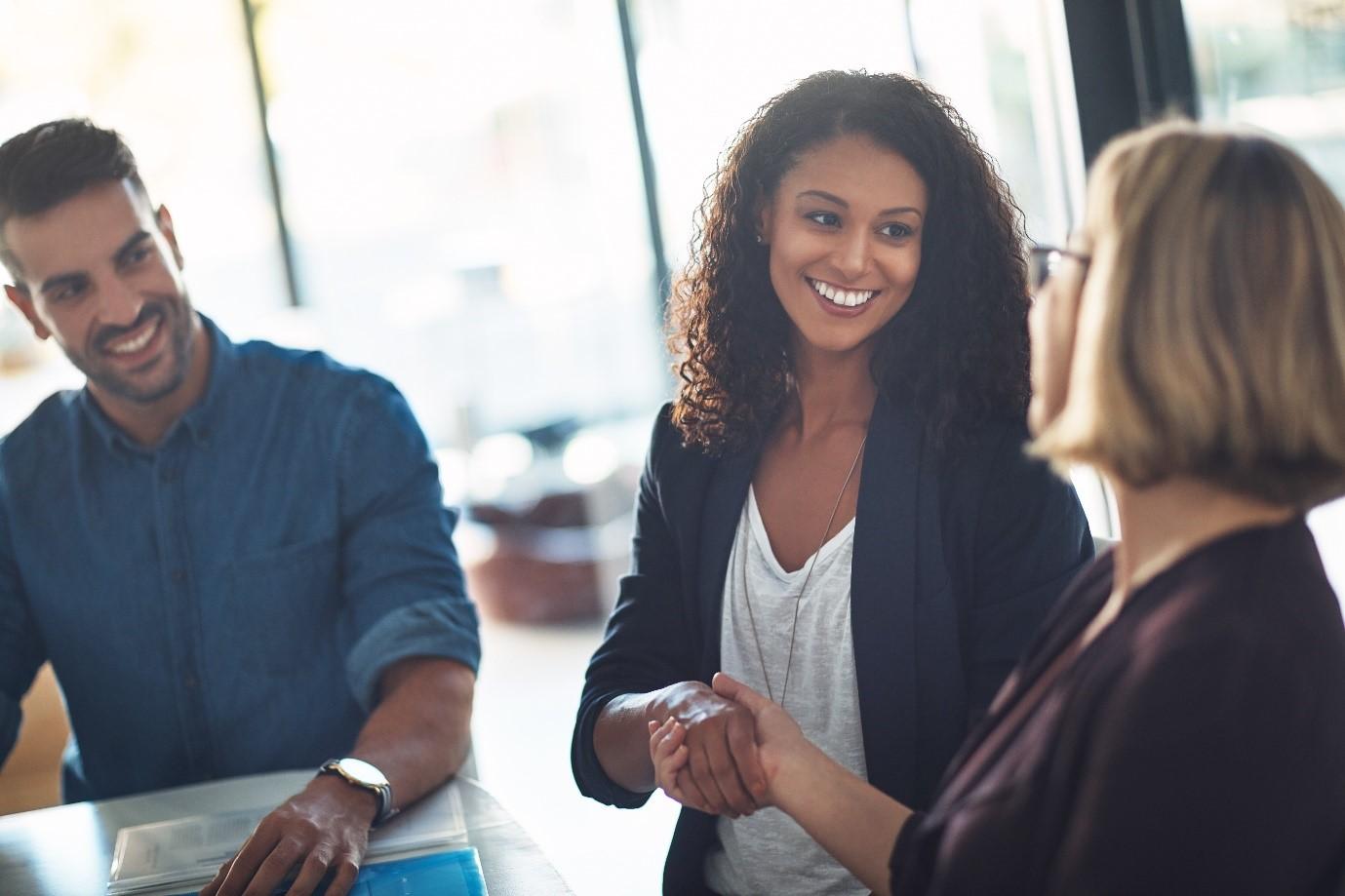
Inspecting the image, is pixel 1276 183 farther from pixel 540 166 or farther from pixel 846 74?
pixel 540 166

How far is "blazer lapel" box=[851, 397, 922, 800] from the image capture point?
4.83 ft

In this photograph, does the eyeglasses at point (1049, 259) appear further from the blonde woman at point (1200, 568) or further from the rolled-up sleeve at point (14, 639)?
the rolled-up sleeve at point (14, 639)

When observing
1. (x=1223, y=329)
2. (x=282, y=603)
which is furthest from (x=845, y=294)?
(x=282, y=603)

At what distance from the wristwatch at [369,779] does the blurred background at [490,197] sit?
2111 millimetres

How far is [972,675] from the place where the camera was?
1484 mm

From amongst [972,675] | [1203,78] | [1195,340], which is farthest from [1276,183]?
[1203,78]

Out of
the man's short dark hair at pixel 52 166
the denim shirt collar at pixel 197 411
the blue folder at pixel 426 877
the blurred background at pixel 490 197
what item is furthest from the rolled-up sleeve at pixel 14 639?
the blurred background at pixel 490 197

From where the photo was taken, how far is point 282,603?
1876mm

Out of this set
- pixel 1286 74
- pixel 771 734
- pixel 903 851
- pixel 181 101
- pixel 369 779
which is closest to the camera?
pixel 903 851

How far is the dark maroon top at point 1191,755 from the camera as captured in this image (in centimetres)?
88

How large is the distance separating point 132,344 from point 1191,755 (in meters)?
1.52

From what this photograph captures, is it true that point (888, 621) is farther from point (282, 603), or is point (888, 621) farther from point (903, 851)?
point (282, 603)

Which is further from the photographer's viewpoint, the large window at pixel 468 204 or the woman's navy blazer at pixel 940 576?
the large window at pixel 468 204

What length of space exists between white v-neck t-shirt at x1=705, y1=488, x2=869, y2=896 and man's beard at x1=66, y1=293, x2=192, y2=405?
2.83ft
